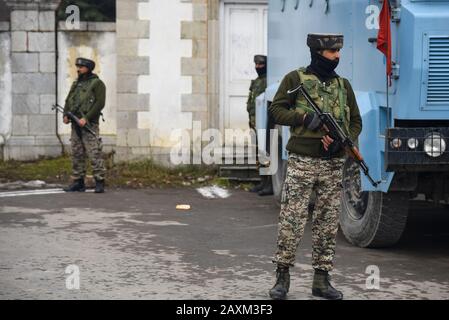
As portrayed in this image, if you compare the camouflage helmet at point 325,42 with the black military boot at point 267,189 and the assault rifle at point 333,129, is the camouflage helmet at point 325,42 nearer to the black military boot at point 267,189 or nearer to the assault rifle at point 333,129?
the assault rifle at point 333,129

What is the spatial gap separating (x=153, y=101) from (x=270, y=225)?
5.03 meters

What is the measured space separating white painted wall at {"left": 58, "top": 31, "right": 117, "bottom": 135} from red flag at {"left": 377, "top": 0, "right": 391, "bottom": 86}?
830 centimetres

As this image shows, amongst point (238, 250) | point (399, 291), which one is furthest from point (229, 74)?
point (399, 291)

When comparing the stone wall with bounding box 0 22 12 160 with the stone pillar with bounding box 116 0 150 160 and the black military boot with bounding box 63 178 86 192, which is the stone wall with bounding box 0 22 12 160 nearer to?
the stone pillar with bounding box 116 0 150 160

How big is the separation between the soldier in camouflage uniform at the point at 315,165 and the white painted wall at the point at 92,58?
9122mm

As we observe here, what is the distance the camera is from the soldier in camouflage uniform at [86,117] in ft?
43.6

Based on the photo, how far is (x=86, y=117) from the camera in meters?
13.2

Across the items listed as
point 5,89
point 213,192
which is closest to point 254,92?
point 213,192

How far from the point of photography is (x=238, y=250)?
912 cm

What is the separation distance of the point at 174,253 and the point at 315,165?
2341mm

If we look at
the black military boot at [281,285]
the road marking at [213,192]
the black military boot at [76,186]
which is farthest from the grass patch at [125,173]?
the black military boot at [281,285]

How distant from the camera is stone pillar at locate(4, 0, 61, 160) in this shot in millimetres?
15562

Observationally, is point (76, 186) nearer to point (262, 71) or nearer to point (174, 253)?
point (262, 71)

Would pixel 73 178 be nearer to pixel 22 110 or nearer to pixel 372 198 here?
pixel 22 110
